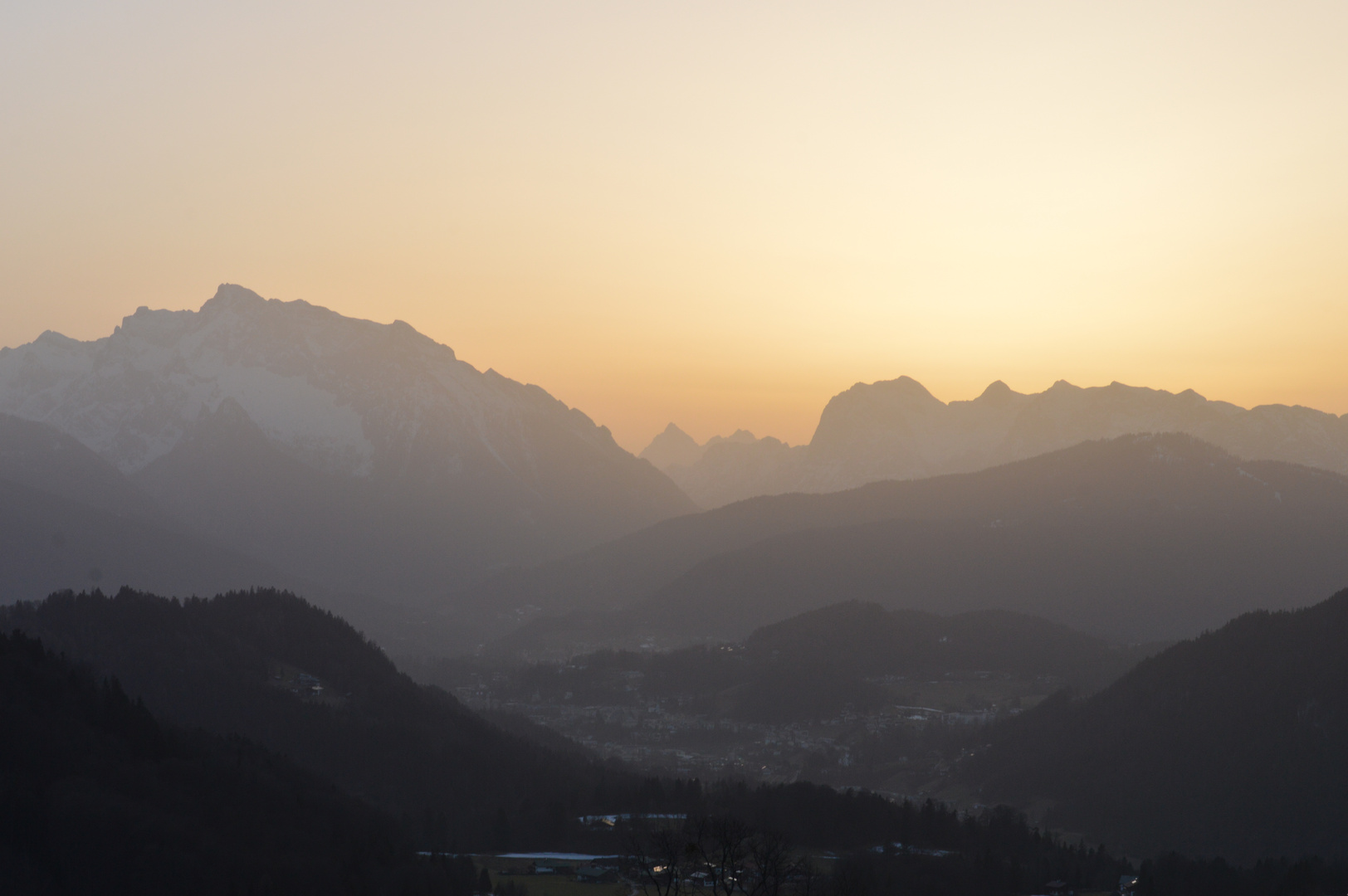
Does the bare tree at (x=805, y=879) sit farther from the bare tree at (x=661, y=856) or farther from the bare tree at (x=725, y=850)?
the bare tree at (x=661, y=856)

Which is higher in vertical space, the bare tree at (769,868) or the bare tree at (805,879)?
the bare tree at (769,868)

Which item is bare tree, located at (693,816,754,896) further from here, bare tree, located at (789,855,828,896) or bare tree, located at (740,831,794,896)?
bare tree, located at (789,855,828,896)

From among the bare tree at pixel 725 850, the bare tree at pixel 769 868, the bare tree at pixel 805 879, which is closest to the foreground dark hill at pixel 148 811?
the bare tree at pixel 725 850

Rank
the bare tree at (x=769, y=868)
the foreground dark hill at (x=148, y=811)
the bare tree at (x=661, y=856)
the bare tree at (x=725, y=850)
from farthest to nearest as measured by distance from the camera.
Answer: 1. the foreground dark hill at (x=148, y=811)
2. the bare tree at (x=661, y=856)
3. the bare tree at (x=769, y=868)
4. the bare tree at (x=725, y=850)

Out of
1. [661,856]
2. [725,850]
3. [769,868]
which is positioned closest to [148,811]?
[661,856]

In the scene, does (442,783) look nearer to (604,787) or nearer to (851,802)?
(604,787)

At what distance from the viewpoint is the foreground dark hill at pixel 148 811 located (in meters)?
114

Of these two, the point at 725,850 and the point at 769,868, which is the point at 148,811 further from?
the point at 725,850

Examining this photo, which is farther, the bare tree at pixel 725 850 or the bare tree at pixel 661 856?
the bare tree at pixel 661 856

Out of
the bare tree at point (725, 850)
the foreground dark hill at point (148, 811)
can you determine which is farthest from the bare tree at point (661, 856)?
the foreground dark hill at point (148, 811)

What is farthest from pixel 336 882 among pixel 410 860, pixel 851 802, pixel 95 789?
pixel 851 802

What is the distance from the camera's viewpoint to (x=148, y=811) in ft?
404

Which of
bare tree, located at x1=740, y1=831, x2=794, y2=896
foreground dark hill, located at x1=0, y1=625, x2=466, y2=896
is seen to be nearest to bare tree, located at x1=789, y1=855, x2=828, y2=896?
bare tree, located at x1=740, y1=831, x2=794, y2=896

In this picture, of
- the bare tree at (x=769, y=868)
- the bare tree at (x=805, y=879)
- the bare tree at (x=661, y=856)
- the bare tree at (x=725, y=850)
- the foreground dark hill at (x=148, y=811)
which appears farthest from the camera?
the foreground dark hill at (x=148, y=811)
